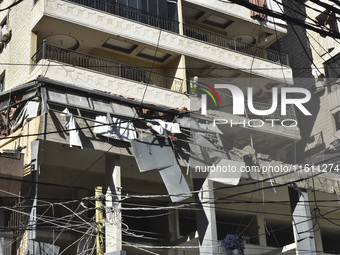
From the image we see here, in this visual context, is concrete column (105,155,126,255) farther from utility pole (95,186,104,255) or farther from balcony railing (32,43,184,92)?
balcony railing (32,43,184,92)

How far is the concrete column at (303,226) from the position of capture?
77.0 ft

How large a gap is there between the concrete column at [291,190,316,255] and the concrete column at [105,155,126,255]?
28.4ft

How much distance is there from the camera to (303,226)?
78.3 ft

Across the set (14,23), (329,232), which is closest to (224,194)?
(329,232)

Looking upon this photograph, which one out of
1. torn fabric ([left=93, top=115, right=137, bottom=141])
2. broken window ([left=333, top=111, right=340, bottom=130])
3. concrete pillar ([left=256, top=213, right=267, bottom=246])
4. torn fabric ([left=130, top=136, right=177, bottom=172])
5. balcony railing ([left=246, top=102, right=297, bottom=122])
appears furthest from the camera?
broken window ([left=333, top=111, right=340, bottom=130])

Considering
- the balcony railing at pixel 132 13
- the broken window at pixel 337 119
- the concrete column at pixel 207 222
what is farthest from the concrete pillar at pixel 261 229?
the balcony railing at pixel 132 13

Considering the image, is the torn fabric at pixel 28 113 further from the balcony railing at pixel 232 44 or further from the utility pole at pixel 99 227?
the balcony railing at pixel 232 44

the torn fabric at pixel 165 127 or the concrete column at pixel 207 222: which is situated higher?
the torn fabric at pixel 165 127

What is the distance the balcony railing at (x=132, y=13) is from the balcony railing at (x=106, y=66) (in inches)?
86.2

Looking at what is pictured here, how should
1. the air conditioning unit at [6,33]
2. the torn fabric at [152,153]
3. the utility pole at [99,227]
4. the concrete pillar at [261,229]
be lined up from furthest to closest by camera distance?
the concrete pillar at [261,229] < the air conditioning unit at [6,33] < the torn fabric at [152,153] < the utility pole at [99,227]

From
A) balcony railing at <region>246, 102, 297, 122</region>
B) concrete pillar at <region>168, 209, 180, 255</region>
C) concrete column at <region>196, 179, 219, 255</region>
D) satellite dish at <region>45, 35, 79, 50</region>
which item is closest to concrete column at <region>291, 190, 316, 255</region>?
concrete column at <region>196, 179, 219, 255</region>

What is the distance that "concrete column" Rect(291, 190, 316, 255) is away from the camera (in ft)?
77.0

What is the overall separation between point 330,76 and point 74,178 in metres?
16.1

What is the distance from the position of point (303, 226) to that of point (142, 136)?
852 cm
